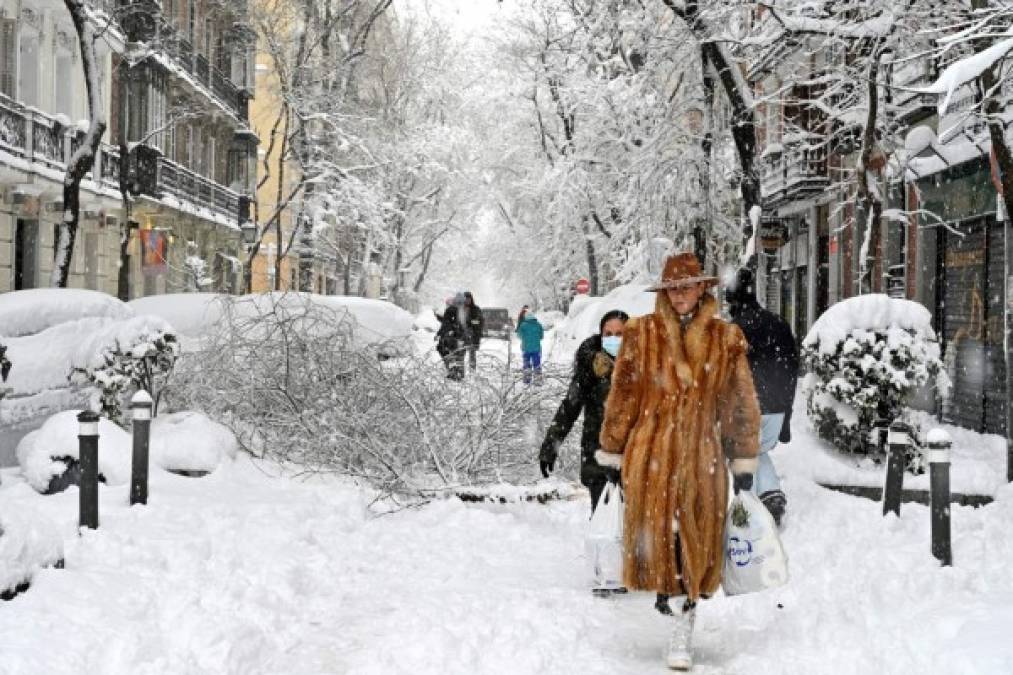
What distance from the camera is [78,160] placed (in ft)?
56.4

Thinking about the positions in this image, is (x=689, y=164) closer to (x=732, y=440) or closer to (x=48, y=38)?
(x=48, y=38)

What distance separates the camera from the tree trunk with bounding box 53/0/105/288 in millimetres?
17250

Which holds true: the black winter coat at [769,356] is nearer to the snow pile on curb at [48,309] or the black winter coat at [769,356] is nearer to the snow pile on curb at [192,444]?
the snow pile on curb at [192,444]

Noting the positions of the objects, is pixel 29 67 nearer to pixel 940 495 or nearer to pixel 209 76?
pixel 209 76

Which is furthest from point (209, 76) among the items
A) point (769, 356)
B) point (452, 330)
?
point (769, 356)

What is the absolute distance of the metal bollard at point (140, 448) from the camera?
333 inches

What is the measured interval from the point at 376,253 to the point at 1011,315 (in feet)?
125

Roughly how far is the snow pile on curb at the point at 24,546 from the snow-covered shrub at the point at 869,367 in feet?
23.8

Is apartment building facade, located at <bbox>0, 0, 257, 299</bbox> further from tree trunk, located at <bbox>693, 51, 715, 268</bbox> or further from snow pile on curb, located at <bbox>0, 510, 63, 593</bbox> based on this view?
snow pile on curb, located at <bbox>0, 510, 63, 593</bbox>

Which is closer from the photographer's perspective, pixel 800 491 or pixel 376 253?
pixel 800 491

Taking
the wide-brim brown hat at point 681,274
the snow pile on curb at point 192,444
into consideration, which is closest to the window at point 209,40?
the snow pile on curb at point 192,444

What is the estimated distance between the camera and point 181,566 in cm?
678

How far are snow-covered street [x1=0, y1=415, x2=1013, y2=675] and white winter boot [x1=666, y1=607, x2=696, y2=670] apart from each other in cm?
18

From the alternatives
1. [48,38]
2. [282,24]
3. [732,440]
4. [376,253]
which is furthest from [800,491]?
[376,253]
